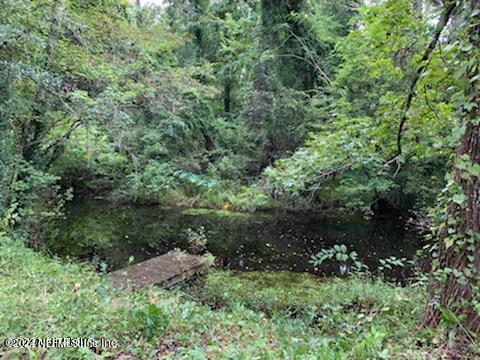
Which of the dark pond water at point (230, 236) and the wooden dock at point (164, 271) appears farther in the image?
the dark pond water at point (230, 236)

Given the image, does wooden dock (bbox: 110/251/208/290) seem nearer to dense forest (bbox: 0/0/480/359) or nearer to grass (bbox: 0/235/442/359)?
dense forest (bbox: 0/0/480/359)

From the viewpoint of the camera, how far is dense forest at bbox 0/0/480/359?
2.27 meters

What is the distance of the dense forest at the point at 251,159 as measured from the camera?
227 cm

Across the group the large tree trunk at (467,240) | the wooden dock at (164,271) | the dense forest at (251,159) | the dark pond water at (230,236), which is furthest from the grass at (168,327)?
the dark pond water at (230,236)

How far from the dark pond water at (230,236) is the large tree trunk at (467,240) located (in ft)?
16.0

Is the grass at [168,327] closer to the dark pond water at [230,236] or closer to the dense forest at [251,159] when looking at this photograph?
the dense forest at [251,159]

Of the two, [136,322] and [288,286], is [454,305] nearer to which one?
[136,322]

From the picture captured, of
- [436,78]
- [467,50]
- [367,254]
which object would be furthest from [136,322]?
[367,254]

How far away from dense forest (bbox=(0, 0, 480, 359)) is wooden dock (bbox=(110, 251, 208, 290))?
0.24 meters

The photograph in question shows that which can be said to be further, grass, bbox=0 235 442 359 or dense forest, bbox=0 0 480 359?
dense forest, bbox=0 0 480 359

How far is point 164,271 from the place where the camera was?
5.20 meters

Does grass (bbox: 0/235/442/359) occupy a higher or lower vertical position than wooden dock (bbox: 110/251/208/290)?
higher

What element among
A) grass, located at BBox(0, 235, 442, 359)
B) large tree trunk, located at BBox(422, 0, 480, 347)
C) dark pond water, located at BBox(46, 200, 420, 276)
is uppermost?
large tree trunk, located at BBox(422, 0, 480, 347)

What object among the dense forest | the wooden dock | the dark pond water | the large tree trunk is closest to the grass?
the dense forest
